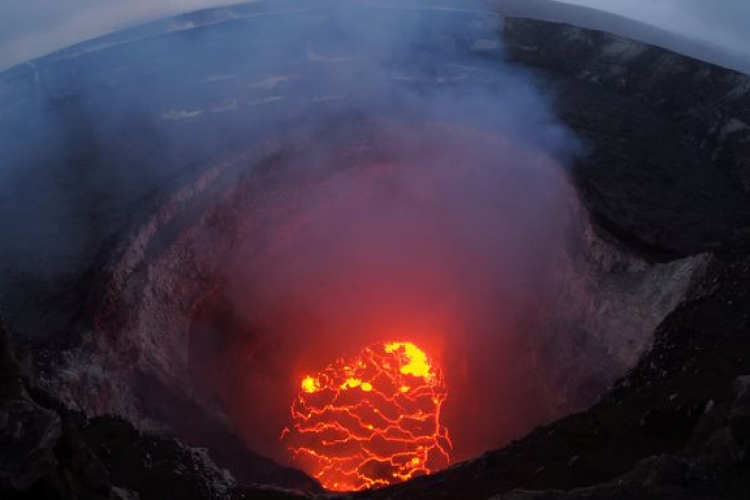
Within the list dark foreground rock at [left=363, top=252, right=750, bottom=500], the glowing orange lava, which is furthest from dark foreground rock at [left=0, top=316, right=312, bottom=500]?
the glowing orange lava

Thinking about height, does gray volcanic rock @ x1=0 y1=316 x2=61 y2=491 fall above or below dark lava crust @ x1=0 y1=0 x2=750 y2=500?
below

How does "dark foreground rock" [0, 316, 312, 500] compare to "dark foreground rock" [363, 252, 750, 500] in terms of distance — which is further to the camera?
"dark foreground rock" [363, 252, 750, 500]

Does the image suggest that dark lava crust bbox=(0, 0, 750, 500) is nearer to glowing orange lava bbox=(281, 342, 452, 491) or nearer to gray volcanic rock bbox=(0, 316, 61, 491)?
gray volcanic rock bbox=(0, 316, 61, 491)

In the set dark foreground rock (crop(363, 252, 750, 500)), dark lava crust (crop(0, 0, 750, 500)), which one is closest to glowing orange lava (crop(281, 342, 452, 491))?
dark lava crust (crop(0, 0, 750, 500))

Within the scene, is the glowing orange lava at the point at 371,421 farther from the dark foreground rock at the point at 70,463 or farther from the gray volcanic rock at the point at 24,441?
the gray volcanic rock at the point at 24,441

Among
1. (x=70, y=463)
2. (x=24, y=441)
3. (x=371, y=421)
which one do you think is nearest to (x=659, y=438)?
(x=70, y=463)

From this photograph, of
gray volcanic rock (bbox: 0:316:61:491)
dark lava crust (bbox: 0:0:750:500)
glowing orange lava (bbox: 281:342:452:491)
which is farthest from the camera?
glowing orange lava (bbox: 281:342:452:491)

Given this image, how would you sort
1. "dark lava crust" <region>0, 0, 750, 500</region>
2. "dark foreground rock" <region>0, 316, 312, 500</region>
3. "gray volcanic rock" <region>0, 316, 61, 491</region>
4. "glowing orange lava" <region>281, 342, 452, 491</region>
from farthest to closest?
"glowing orange lava" <region>281, 342, 452, 491</region> → "dark lava crust" <region>0, 0, 750, 500</region> → "dark foreground rock" <region>0, 316, 312, 500</region> → "gray volcanic rock" <region>0, 316, 61, 491</region>

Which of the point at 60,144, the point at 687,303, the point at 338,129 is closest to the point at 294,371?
the point at 338,129

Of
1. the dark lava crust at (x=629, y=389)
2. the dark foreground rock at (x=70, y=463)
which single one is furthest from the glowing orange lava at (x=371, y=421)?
the dark foreground rock at (x=70, y=463)
